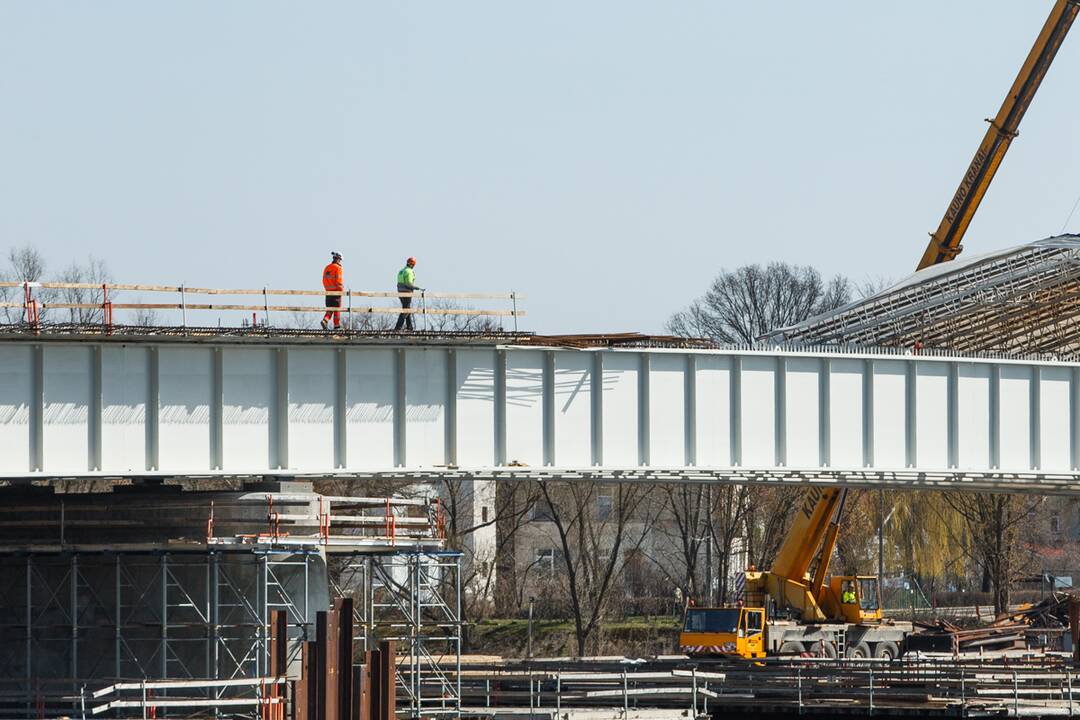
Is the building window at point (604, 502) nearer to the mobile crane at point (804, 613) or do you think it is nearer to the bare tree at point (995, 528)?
the bare tree at point (995, 528)

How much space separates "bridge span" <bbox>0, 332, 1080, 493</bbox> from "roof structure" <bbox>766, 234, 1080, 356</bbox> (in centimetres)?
589

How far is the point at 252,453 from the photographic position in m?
29.1

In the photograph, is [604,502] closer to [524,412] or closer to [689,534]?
[689,534]

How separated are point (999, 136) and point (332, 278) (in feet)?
80.2

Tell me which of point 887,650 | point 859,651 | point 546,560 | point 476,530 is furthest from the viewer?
point 546,560

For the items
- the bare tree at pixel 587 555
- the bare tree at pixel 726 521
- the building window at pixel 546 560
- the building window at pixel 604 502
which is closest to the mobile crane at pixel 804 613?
the bare tree at pixel 587 555

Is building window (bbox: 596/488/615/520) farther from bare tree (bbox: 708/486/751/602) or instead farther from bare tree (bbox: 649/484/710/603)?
bare tree (bbox: 708/486/751/602)

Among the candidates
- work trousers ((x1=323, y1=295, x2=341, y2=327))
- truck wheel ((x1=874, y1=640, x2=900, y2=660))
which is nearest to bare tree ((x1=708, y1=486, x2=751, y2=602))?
truck wheel ((x1=874, y1=640, x2=900, y2=660))

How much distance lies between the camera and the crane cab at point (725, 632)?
1567 inches

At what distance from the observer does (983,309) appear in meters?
41.4

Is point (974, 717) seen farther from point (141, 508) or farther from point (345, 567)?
point (345, 567)

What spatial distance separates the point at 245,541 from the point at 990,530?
3902 centimetres

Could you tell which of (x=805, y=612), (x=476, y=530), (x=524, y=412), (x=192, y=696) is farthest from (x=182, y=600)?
(x=476, y=530)

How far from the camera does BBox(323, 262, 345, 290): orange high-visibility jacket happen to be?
32.3 metres
